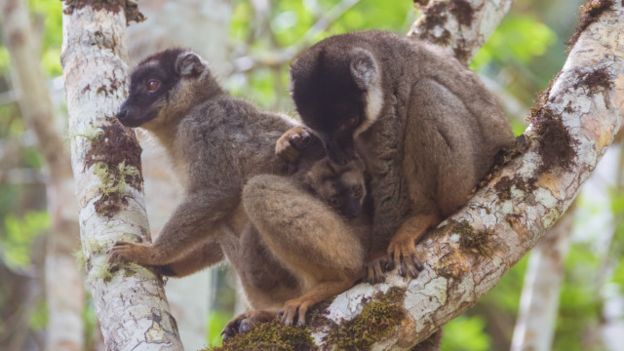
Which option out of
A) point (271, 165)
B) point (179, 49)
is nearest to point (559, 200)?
point (271, 165)

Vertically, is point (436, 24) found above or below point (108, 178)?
above

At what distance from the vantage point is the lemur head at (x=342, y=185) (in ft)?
A: 20.9

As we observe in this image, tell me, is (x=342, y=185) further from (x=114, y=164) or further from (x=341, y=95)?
(x=114, y=164)

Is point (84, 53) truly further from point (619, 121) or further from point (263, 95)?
point (263, 95)

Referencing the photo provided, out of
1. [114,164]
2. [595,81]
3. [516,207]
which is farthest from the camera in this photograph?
[114,164]

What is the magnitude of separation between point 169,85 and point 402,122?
2.50m

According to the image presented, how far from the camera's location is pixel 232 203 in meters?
6.63

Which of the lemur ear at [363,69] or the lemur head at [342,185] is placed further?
the lemur head at [342,185]

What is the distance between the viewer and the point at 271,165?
6.85 meters

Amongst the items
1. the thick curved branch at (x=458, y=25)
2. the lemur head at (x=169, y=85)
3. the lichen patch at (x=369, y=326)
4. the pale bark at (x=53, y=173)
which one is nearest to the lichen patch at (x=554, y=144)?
the lichen patch at (x=369, y=326)

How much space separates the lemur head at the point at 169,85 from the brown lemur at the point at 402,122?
1.38 meters

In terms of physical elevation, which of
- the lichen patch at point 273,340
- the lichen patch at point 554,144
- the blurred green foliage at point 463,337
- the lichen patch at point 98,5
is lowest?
the lichen patch at point 273,340

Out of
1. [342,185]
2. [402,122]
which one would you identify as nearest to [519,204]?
[402,122]

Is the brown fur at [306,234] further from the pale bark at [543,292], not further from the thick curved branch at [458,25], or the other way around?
the pale bark at [543,292]
